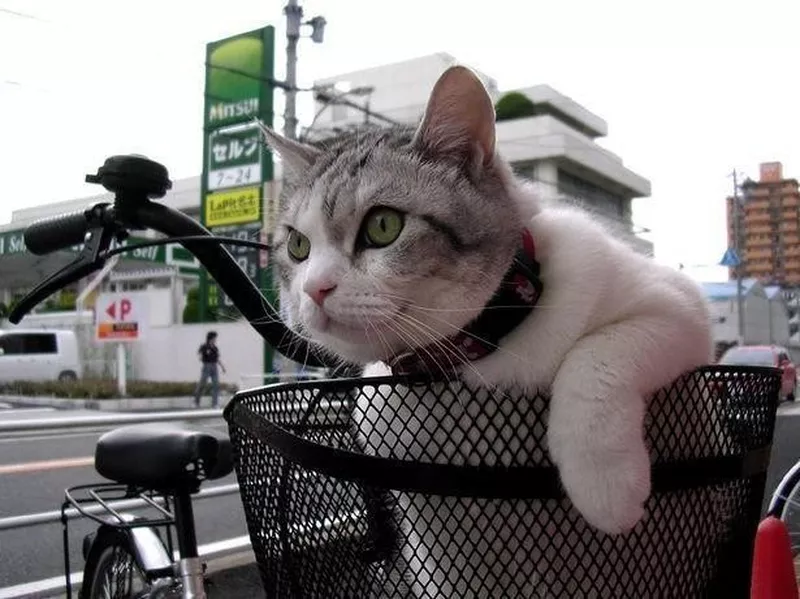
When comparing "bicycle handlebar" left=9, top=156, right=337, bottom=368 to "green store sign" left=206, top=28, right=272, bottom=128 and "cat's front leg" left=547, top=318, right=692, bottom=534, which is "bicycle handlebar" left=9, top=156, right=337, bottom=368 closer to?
"cat's front leg" left=547, top=318, right=692, bottom=534

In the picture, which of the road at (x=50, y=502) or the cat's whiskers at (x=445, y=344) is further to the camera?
the road at (x=50, y=502)

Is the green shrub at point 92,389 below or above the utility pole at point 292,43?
below

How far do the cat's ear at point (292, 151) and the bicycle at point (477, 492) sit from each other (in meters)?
0.41

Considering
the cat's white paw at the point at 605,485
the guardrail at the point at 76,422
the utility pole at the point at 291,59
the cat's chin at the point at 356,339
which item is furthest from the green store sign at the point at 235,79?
the cat's white paw at the point at 605,485

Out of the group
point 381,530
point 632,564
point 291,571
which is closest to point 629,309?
point 632,564

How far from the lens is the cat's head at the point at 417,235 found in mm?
881

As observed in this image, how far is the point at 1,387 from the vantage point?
A: 57.8 feet

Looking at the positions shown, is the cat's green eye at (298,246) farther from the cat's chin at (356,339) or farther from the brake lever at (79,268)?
the brake lever at (79,268)

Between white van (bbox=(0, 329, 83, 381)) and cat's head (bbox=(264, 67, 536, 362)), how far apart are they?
1900 cm

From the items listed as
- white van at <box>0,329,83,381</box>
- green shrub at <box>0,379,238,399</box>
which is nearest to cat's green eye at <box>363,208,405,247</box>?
green shrub at <box>0,379,238,399</box>

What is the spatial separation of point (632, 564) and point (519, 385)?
0.75 feet

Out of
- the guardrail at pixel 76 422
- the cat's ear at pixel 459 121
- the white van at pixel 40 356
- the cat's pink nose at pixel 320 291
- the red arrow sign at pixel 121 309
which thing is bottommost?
the white van at pixel 40 356

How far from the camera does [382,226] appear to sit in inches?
35.7

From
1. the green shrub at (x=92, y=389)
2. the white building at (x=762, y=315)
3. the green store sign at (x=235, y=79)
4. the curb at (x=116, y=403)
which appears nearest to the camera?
the green store sign at (x=235, y=79)
